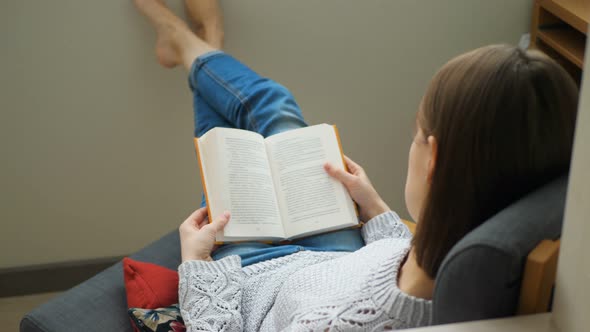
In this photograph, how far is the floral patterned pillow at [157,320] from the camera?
1.32m

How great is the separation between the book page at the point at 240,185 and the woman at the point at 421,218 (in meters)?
0.04

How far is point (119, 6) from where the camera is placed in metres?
1.93

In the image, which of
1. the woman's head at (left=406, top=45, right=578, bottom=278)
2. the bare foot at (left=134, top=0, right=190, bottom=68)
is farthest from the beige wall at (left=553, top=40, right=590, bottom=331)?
the bare foot at (left=134, top=0, right=190, bottom=68)

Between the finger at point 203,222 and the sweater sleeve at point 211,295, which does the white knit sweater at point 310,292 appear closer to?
the sweater sleeve at point 211,295

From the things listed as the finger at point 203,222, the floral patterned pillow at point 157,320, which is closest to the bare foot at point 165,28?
the finger at point 203,222

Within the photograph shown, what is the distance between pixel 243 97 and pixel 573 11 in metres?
0.90

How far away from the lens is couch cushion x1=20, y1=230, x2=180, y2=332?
1.36m

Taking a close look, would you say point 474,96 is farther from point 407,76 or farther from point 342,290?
point 407,76

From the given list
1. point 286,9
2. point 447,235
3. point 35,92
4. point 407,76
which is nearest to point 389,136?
point 407,76

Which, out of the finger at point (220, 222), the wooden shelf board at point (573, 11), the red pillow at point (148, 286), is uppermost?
the wooden shelf board at point (573, 11)

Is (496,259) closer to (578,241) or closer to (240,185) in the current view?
(578,241)

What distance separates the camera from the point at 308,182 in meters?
1.56

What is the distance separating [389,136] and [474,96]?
138 centimetres

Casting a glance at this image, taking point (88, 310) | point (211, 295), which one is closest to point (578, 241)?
point (211, 295)
